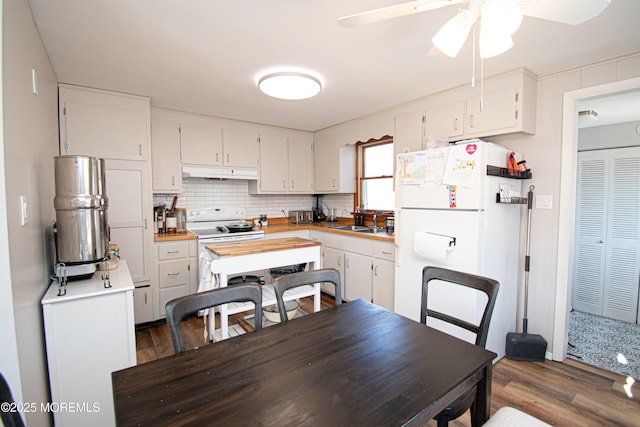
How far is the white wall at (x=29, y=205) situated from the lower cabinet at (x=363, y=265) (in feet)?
8.60

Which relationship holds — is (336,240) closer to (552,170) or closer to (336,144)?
(336,144)

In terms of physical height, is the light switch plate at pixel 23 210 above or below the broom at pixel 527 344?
above

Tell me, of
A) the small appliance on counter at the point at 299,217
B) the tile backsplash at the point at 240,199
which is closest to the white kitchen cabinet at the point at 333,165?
the tile backsplash at the point at 240,199

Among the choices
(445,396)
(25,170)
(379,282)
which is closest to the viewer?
(445,396)

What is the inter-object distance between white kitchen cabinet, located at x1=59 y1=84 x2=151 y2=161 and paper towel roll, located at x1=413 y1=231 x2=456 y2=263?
2807mm

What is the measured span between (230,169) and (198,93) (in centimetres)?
111

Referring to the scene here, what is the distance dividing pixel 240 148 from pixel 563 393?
12.9ft

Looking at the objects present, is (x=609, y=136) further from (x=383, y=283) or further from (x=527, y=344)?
(x=383, y=283)

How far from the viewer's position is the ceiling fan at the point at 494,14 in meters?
1.07

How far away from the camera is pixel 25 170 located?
1362 mm

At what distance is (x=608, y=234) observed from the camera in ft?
11.2

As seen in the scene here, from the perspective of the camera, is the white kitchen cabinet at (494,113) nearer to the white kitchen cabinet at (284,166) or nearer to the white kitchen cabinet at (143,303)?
the white kitchen cabinet at (284,166)

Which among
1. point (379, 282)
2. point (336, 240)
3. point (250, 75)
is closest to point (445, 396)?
point (379, 282)

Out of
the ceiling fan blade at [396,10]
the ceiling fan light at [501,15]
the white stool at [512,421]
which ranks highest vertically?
the ceiling fan blade at [396,10]
